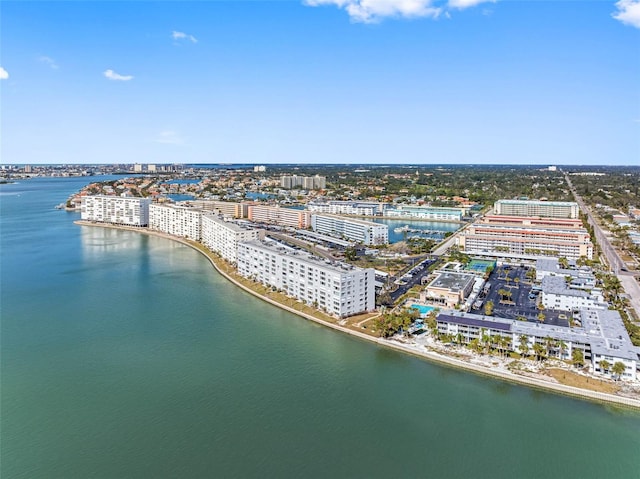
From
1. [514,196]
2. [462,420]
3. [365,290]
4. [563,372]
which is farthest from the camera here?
[514,196]

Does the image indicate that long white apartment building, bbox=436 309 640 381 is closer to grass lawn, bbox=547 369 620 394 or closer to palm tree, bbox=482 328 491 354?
palm tree, bbox=482 328 491 354

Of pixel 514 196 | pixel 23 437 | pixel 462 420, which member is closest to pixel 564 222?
pixel 514 196

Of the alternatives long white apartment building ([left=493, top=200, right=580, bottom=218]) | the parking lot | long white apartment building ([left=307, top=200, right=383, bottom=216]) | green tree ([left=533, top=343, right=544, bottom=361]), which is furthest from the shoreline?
long white apartment building ([left=493, top=200, right=580, bottom=218])

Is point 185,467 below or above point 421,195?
below

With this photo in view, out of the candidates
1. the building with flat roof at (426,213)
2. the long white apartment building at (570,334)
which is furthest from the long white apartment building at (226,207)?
the long white apartment building at (570,334)

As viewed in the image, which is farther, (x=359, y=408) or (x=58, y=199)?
(x=58, y=199)

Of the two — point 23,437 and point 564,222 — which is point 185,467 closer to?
point 23,437
